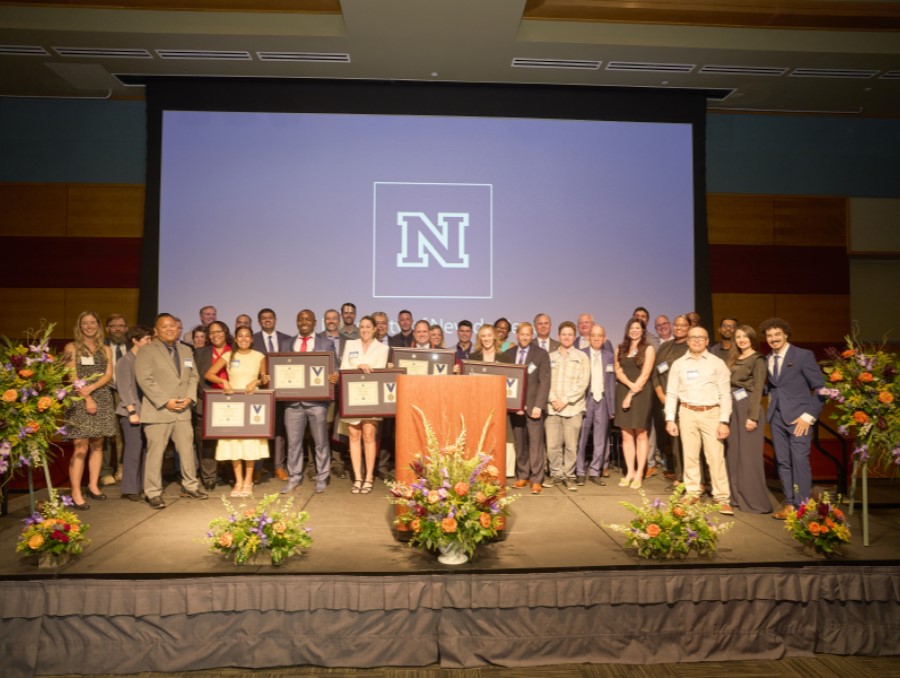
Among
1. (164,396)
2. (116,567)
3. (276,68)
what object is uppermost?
(276,68)

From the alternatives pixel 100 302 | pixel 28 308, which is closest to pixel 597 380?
pixel 100 302

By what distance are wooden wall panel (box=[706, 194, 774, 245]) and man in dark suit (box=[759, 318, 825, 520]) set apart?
410cm

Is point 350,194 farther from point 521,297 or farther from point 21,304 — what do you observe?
point 21,304

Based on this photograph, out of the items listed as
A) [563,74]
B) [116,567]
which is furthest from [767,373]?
[116,567]

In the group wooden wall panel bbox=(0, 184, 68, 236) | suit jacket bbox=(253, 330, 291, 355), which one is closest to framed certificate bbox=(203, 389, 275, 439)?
suit jacket bbox=(253, 330, 291, 355)

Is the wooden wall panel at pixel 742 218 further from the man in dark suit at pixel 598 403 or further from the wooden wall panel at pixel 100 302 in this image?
the wooden wall panel at pixel 100 302

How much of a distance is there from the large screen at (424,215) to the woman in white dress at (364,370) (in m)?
1.69

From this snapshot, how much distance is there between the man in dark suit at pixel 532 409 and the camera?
18.7ft

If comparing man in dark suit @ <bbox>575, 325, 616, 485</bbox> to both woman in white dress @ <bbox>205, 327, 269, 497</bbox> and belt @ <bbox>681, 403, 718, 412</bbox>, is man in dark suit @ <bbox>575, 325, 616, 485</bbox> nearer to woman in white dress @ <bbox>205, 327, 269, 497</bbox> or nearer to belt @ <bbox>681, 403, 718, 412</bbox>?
belt @ <bbox>681, 403, 718, 412</bbox>

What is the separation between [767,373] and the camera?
16.5ft

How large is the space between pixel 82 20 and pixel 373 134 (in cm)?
312

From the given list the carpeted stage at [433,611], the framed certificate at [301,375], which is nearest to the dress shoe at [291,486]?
the framed certificate at [301,375]

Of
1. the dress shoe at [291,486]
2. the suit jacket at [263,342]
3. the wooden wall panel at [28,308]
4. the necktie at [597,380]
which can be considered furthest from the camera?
the wooden wall panel at [28,308]

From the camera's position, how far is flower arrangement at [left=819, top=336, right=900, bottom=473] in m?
4.01
